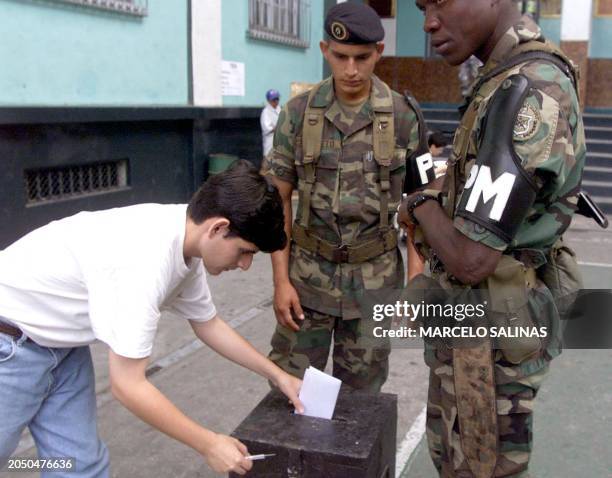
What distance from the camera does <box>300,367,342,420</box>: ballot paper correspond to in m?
1.92

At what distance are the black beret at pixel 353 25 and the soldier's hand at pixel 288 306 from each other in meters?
0.95

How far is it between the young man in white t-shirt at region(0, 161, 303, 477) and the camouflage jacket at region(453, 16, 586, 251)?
553 millimetres

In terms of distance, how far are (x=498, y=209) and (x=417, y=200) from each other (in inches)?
12.8

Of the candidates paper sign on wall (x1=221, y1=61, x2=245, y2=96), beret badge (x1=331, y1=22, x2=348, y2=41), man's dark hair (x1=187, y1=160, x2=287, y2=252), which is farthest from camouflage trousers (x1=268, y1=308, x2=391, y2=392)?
paper sign on wall (x1=221, y1=61, x2=245, y2=96)

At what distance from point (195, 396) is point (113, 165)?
135 inches

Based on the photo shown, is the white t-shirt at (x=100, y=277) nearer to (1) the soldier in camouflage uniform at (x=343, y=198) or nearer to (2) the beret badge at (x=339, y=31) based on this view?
(1) the soldier in camouflage uniform at (x=343, y=198)

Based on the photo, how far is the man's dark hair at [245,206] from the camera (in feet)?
5.63

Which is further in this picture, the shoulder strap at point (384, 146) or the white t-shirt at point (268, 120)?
the white t-shirt at point (268, 120)

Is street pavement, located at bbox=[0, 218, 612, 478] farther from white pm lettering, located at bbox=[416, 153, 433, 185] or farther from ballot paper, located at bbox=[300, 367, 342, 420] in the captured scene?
white pm lettering, located at bbox=[416, 153, 433, 185]

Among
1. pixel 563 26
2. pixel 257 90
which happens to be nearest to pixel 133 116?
pixel 257 90

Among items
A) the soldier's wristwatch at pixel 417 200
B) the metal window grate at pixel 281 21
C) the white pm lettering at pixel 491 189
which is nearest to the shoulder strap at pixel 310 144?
the soldier's wristwatch at pixel 417 200

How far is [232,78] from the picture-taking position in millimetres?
7941

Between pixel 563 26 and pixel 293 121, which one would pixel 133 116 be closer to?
pixel 293 121

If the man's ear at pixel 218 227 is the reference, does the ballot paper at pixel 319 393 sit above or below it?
below
